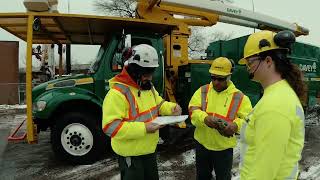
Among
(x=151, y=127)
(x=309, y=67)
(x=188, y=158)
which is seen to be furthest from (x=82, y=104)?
(x=309, y=67)

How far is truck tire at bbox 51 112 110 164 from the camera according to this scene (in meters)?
6.66

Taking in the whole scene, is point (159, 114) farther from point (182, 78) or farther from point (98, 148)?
point (182, 78)

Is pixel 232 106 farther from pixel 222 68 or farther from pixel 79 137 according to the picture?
pixel 79 137

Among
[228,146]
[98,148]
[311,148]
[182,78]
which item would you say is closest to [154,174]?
[228,146]

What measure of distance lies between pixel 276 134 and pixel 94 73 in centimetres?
552

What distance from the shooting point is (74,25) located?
7.14m

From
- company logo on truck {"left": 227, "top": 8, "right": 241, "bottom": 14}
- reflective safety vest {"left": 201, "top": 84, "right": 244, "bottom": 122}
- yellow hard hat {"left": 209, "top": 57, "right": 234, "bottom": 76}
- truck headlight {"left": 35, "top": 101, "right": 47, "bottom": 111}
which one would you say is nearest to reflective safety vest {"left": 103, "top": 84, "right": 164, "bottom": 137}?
reflective safety vest {"left": 201, "top": 84, "right": 244, "bottom": 122}

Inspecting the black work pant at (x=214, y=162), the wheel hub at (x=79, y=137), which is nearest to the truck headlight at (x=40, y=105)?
the wheel hub at (x=79, y=137)

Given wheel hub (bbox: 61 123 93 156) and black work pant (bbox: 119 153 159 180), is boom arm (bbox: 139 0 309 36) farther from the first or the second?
black work pant (bbox: 119 153 159 180)

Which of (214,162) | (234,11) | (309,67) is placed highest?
(234,11)

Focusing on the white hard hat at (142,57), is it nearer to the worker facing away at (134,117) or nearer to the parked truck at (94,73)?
the worker facing away at (134,117)

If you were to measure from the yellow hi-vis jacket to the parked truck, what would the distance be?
8.90 ft

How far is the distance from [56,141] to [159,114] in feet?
11.6

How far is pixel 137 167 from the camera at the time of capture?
3277mm
